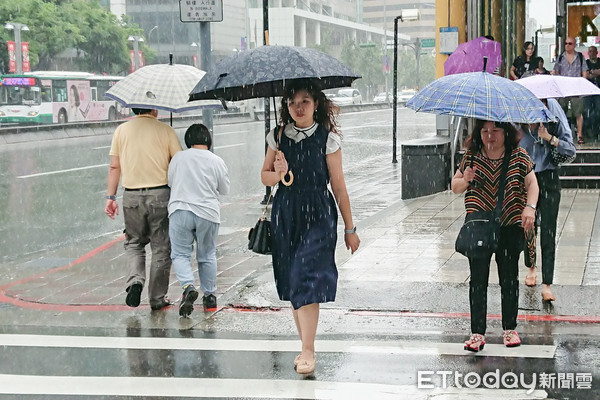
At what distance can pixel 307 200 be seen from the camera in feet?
18.4

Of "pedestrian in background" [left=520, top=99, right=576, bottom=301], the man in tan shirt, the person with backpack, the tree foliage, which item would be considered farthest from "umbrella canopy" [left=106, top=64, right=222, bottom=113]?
the tree foliage

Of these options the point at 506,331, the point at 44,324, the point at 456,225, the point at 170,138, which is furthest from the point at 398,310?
the point at 456,225

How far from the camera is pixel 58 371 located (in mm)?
5926

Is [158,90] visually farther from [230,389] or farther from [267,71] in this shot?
[230,389]

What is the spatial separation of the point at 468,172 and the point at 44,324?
378 centimetres

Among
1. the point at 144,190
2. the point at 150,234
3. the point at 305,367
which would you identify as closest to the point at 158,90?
the point at 144,190

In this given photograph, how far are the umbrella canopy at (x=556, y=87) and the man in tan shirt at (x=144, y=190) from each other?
3031 mm

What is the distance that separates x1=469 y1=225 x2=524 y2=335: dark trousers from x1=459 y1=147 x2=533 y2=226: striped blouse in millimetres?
123

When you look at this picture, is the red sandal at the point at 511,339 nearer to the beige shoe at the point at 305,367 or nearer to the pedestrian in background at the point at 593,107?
the beige shoe at the point at 305,367

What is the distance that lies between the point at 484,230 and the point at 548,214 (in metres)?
1.83

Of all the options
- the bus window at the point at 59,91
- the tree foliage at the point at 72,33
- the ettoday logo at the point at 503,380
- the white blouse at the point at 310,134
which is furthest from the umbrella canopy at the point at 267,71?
the tree foliage at the point at 72,33

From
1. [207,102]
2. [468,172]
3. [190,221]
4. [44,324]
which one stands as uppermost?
[207,102]

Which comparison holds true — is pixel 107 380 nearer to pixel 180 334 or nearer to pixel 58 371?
pixel 58 371

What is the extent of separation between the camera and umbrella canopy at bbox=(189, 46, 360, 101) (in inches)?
219
